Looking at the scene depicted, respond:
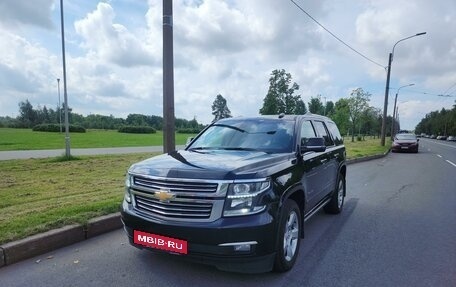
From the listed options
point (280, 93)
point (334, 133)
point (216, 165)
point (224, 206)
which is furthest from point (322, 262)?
point (280, 93)

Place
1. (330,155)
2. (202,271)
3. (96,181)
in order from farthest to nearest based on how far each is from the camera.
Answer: (96,181) → (330,155) → (202,271)

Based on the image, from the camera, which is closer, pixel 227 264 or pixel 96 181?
pixel 227 264

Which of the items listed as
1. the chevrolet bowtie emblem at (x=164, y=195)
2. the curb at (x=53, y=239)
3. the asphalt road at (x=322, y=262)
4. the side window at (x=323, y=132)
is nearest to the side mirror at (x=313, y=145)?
the side window at (x=323, y=132)

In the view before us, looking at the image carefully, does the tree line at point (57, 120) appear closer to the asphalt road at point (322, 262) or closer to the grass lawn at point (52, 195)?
the grass lawn at point (52, 195)

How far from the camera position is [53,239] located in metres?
4.66

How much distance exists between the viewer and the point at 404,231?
577cm

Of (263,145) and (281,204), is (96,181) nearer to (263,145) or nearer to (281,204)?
(263,145)

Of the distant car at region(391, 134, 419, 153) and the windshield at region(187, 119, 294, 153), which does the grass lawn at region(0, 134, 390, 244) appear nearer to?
the windshield at region(187, 119, 294, 153)

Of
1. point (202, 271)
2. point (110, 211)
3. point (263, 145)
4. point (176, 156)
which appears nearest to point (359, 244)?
point (263, 145)

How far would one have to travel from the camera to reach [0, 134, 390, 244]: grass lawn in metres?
5.04

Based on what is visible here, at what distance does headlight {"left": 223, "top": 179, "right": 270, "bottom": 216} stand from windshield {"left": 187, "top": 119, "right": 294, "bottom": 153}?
1.16 m

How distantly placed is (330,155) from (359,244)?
169cm

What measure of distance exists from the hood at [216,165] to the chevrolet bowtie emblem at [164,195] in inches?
6.5

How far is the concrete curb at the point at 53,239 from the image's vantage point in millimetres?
4216
